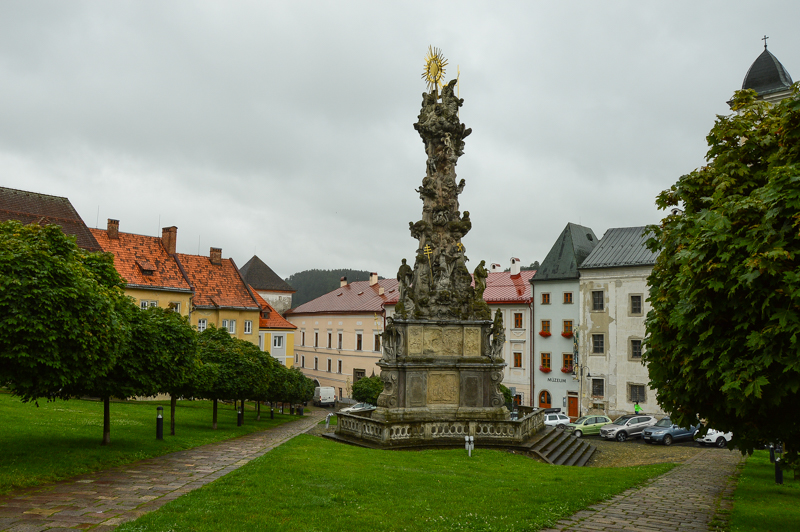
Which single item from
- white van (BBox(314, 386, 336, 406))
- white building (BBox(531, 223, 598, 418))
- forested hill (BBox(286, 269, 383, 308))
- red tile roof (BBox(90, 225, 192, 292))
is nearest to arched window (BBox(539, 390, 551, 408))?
white building (BBox(531, 223, 598, 418))

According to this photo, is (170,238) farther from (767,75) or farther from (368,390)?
(767,75)

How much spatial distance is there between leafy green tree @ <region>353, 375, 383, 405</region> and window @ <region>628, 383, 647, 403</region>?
18.5m

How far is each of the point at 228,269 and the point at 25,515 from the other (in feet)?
149

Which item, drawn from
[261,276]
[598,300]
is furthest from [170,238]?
[598,300]

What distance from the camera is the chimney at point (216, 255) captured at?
52.9 meters

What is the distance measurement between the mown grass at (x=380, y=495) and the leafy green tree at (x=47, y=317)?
4.26 metres

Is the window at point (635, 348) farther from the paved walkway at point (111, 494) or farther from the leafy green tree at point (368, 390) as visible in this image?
the paved walkway at point (111, 494)

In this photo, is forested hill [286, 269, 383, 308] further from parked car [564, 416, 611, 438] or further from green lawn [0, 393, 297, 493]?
green lawn [0, 393, 297, 493]

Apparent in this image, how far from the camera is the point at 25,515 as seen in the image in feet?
30.3

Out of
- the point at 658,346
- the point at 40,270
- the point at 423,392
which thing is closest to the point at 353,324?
the point at 423,392

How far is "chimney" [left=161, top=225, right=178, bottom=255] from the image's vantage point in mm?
49062

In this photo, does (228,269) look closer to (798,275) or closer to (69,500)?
(69,500)

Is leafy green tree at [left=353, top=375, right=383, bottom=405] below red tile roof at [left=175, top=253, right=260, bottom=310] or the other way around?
below

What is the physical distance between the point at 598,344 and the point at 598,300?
3.40 metres
